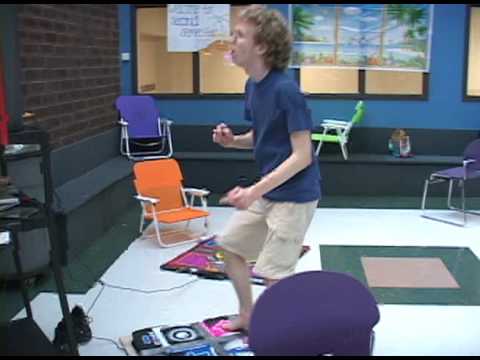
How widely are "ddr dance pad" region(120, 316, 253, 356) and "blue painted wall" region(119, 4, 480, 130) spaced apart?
4267mm

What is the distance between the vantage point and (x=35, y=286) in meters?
4.06

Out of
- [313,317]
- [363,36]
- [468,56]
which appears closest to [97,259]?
[313,317]

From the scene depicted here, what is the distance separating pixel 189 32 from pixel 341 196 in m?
2.36

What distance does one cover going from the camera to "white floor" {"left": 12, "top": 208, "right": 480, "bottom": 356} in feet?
10.9

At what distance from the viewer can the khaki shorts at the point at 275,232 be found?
2.85m

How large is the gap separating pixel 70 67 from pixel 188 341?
10.1 ft

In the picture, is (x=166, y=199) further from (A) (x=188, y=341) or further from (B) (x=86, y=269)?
(A) (x=188, y=341)

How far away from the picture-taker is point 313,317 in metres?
1.61

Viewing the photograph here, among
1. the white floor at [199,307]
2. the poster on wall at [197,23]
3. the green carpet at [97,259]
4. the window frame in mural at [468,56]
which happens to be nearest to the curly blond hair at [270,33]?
the white floor at [199,307]

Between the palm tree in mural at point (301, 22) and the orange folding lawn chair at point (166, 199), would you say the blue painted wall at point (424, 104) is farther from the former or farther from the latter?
the orange folding lawn chair at point (166, 199)

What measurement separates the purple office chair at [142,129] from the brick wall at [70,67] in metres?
0.14

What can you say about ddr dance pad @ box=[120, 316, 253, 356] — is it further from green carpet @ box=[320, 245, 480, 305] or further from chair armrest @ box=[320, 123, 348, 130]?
chair armrest @ box=[320, 123, 348, 130]

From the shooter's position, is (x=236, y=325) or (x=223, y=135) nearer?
(x=223, y=135)

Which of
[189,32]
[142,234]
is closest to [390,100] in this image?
[189,32]
